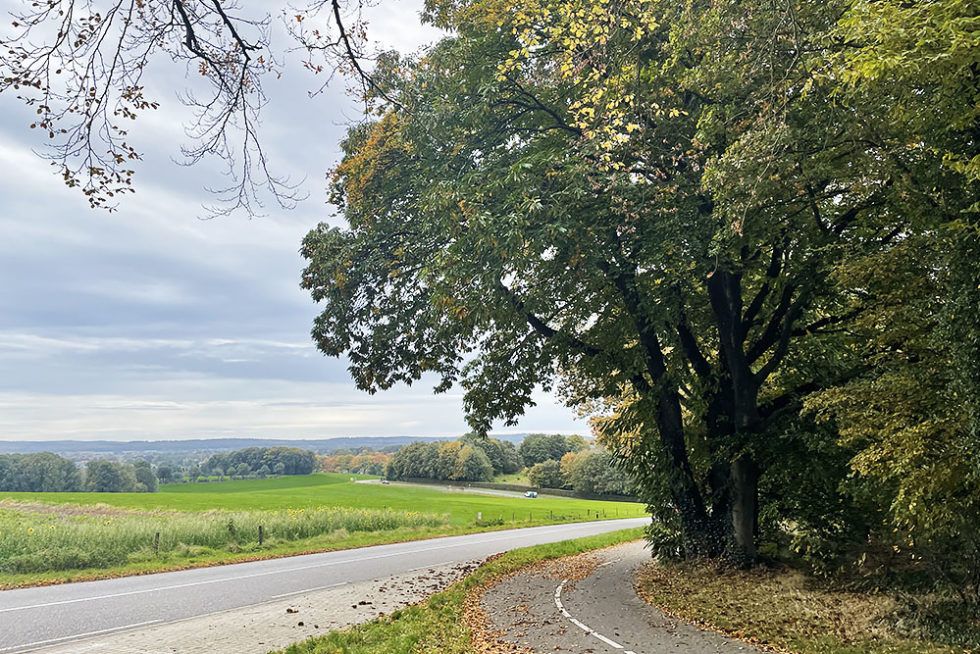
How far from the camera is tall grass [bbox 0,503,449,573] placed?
55.4ft

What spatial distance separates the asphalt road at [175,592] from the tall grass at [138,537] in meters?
2.74

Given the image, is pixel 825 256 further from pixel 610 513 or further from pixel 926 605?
pixel 610 513

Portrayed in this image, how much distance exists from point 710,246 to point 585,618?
663 centimetres

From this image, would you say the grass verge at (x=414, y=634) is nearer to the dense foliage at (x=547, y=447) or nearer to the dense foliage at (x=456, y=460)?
the dense foliage at (x=456, y=460)

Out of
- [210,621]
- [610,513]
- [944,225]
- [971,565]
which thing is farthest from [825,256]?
[610,513]

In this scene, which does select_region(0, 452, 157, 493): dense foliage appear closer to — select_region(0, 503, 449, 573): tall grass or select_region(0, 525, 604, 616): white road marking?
select_region(0, 503, 449, 573): tall grass

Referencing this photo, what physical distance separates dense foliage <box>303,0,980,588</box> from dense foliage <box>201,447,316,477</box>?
122174mm

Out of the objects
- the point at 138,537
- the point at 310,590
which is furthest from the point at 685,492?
the point at 138,537

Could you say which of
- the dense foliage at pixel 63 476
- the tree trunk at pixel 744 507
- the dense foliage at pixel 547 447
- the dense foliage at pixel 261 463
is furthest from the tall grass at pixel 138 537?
the dense foliage at pixel 261 463

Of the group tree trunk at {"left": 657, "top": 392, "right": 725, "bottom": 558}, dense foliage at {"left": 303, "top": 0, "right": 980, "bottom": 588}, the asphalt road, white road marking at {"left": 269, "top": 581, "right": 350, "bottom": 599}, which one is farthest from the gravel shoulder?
the asphalt road

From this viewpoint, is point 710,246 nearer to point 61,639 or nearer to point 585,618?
point 585,618

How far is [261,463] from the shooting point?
129m

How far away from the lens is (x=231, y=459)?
429 feet

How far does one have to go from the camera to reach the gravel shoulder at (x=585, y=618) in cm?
827
